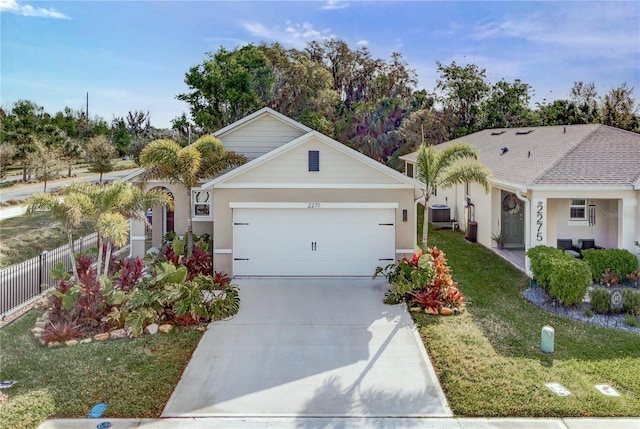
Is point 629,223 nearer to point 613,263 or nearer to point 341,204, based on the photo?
point 613,263

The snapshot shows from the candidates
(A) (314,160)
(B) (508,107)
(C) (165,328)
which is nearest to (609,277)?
(A) (314,160)

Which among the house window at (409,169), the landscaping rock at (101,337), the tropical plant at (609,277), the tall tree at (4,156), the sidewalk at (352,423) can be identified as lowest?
the sidewalk at (352,423)

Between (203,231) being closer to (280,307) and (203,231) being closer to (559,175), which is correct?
(280,307)

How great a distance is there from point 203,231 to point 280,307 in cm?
570

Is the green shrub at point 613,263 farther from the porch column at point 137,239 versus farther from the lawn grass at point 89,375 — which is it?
the porch column at point 137,239

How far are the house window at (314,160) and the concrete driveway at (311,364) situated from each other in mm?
3631

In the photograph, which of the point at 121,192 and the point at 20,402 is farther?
the point at 121,192

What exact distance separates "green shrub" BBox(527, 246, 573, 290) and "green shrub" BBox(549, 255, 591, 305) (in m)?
0.28

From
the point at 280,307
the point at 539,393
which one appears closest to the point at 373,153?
the point at 280,307

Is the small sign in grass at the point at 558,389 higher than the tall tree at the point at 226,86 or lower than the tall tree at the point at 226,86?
lower

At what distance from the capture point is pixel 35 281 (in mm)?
12680

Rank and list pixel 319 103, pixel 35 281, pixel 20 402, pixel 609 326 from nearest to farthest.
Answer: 1. pixel 20 402
2. pixel 609 326
3. pixel 35 281
4. pixel 319 103

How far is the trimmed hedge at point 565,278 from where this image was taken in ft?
34.8

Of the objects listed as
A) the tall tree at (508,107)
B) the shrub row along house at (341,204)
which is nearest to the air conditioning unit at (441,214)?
the shrub row along house at (341,204)
